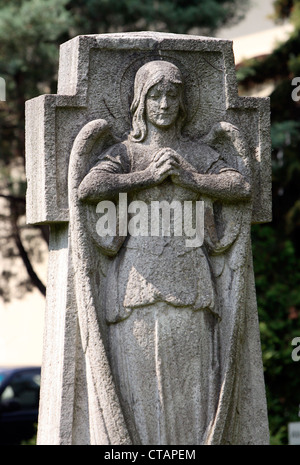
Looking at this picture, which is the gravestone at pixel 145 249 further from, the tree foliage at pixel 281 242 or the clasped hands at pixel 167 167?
the tree foliage at pixel 281 242

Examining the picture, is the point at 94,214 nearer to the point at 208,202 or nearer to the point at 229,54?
the point at 208,202

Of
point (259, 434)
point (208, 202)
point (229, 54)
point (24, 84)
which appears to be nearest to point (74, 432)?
point (259, 434)

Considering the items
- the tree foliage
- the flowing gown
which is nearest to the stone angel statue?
the flowing gown

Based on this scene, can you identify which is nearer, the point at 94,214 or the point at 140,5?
the point at 94,214

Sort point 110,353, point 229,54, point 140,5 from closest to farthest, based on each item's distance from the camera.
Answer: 1. point 110,353
2. point 229,54
3. point 140,5

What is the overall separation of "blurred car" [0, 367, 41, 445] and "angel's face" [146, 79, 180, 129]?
7043mm

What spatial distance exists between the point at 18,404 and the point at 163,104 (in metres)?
7.82

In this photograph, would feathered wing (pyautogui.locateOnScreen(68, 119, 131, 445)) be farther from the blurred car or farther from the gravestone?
the blurred car

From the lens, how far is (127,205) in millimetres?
6078

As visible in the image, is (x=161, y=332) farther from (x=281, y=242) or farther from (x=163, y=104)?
(x=281, y=242)

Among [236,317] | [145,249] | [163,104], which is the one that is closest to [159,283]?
[145,249]

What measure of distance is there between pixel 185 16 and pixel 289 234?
2.87 metres

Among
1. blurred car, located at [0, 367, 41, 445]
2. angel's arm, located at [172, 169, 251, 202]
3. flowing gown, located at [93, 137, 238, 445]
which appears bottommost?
blurred car, located at [0, 367, 41, 445]

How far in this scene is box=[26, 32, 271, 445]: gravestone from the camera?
5977mm
